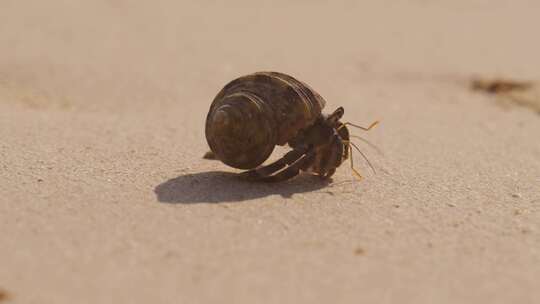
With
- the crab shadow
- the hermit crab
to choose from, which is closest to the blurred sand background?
the crab shadow

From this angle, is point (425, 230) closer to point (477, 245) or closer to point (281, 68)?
point (477, 245)

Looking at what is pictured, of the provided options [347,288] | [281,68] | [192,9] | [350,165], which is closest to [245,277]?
[347,288]

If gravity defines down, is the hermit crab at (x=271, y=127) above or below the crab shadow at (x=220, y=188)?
above

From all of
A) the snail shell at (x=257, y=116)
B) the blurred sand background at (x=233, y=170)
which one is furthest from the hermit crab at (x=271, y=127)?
the blurred sand background at (x=233, y=170)

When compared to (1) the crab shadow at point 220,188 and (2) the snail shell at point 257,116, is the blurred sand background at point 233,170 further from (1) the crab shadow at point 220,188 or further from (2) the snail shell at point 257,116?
(2) the snail shell at point 257,116

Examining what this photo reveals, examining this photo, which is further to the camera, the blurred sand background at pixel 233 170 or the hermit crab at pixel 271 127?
the hermit crab at pixel 271 127
